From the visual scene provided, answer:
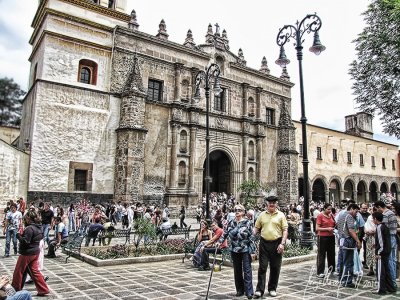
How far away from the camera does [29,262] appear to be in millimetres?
5703

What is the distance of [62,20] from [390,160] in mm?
41462

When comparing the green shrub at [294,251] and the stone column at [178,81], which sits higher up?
the stone column at [178,81]

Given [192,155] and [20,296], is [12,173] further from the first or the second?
[20,296]

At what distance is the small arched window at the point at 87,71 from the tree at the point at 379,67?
1431 centimetres

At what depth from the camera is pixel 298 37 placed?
1089cm

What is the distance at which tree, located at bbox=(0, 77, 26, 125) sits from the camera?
4209 cm

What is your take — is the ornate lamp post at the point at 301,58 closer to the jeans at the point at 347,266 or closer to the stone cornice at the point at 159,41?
the jeans at the point at 347,266

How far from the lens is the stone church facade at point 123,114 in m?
18.0

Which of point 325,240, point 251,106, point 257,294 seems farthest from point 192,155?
point 257,294

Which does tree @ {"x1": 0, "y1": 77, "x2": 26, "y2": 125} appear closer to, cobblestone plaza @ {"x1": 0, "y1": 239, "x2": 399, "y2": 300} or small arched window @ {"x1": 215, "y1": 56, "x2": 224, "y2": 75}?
small arched window @ {"x1": 215, "y1": 56, "x2": 224, "y2": 75}

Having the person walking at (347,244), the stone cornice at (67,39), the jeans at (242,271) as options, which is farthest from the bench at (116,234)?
the stone cornice at (67,39)

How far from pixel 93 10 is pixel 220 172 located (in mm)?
14257

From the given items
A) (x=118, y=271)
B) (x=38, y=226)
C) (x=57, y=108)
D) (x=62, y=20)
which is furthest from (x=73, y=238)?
(x=62, y=20)

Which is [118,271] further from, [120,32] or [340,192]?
[340,192]
